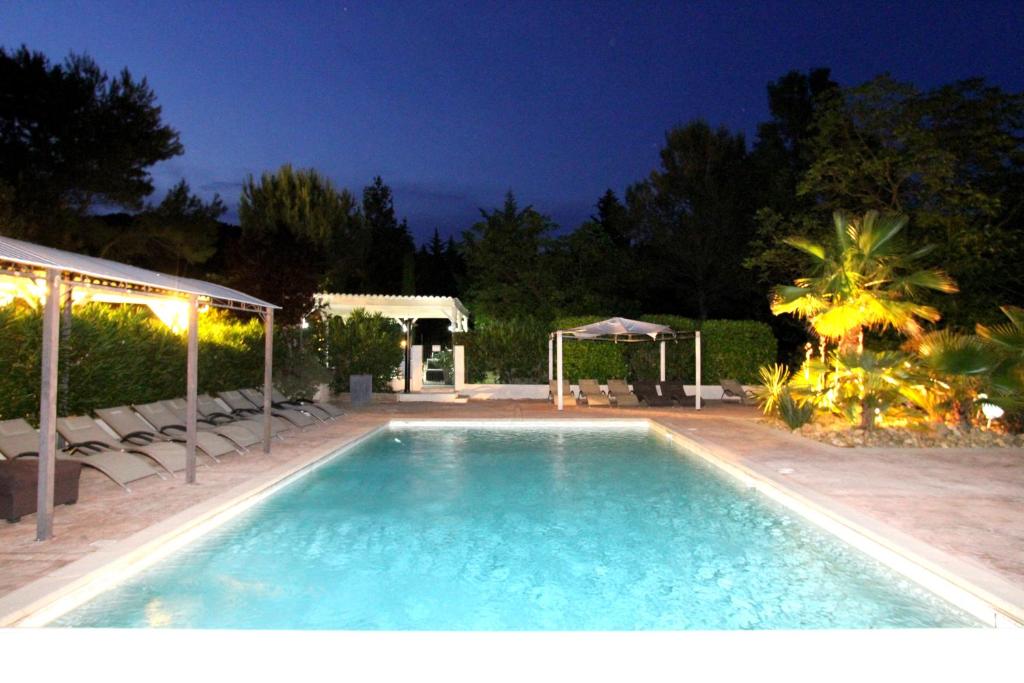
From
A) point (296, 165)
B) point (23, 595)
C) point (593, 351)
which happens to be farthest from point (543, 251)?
point (23, 595)

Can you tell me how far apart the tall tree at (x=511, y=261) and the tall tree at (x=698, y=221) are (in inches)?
237

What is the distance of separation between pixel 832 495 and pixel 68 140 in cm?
2271

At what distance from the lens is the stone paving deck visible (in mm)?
5262

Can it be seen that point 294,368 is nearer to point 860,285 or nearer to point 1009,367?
point 860,285

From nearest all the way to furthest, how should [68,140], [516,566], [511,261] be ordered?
[516,566]
[68,140]
[511,261]

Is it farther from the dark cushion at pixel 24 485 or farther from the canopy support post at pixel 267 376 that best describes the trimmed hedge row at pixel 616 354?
the dark cushion at pixel 24 485

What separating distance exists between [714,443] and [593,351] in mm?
11045

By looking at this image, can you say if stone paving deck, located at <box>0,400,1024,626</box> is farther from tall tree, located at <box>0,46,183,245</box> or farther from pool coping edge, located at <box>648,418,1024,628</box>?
tall tree, located at <box>0,46,183,245</box>

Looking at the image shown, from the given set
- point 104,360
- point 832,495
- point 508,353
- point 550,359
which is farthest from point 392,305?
point 832,495

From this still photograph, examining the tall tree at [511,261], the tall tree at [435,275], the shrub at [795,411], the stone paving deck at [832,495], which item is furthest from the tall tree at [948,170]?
the tall tree at [435,275]

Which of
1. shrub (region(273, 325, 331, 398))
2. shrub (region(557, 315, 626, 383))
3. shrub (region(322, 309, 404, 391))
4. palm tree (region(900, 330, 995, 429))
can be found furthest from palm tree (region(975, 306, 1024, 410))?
shrub (region(322, 309, 404, 391))

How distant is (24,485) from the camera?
19.8 ft

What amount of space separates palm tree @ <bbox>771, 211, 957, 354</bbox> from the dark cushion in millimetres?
11405

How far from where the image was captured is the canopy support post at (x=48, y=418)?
213 inches
